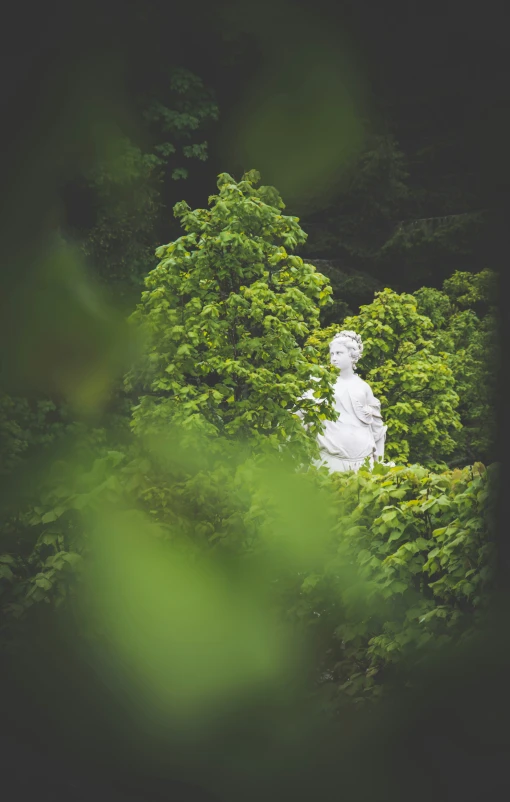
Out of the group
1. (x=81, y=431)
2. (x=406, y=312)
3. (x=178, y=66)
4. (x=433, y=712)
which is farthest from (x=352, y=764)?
(x=406, y=312)

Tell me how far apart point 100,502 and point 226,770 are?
51 centimetres

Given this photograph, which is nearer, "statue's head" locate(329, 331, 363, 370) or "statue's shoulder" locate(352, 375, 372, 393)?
"statue's head" locate(329, 331, 363, 370)

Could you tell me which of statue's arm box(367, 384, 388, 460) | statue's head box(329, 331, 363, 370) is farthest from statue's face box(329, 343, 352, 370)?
statue's arm box(367, 384, 388, 460)

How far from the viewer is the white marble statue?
8102 mm

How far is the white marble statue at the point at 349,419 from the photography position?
810 cm

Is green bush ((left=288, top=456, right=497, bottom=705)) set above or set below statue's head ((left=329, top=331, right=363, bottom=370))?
below

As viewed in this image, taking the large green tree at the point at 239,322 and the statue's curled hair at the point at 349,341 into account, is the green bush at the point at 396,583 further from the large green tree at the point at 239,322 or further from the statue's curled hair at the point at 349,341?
the statue's curled hair at the point at 349,341

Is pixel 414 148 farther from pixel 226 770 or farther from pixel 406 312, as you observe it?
pixel 406 312

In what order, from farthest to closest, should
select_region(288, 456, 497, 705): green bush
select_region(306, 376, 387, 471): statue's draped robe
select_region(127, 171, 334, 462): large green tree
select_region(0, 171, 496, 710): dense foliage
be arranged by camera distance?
select_region(306, 376, 387, 471): statue's draped robe
select_region(127, 171, 334, 462): large green tree
select_region(288, 456, 497, 705): green bush
select_region(0, 171, 496, 710): dense foliage

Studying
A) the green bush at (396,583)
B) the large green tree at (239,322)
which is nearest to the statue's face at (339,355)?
the large green tree at (239,322)

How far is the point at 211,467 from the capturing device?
1865mm

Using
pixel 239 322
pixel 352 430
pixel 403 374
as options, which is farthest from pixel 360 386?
pixel 239 322

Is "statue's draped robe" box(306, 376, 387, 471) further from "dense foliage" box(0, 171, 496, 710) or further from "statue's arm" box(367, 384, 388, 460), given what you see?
"dense foliage" box(0, 171, 496, 710)

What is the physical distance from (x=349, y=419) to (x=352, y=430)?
0.12m
